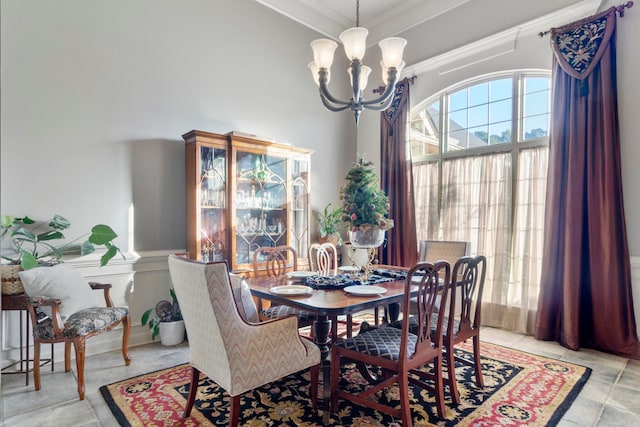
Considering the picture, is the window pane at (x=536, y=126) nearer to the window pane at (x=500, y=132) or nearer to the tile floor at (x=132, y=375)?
the window pane at (x=500, y=132)

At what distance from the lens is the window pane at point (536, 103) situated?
Answer: 3934mm

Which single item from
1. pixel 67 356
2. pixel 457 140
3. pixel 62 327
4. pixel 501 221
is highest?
pixel 457 140

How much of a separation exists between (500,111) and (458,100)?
1.79 feet

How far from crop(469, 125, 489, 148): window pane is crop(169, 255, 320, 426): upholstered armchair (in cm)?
321

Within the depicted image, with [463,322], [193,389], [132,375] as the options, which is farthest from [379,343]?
[132,375]

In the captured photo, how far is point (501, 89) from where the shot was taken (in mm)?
4277

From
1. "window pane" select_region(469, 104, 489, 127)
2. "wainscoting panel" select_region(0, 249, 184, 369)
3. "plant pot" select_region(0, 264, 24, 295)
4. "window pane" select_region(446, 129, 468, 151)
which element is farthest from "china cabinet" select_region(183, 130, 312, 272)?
"window pane" select_region(469, 104, 489, 127)

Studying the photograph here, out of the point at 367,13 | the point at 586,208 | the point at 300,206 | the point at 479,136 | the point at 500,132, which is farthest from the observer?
the point at 367,13

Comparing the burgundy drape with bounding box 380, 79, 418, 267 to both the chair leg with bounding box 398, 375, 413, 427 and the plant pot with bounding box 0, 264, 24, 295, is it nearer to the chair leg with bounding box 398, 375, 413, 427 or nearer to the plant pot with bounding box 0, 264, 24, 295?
the chair leg with bounding box 398, 375, 413, 427

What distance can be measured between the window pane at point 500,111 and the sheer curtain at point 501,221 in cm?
41

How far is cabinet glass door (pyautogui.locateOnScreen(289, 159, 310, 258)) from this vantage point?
4445 millimetres

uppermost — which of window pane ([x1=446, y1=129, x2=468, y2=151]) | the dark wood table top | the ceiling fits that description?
the ceiling

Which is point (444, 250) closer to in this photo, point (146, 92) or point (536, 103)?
point (536, 103)

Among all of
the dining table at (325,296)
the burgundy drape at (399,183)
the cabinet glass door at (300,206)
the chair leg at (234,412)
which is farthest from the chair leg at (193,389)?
the burgundy drape at (399,183)
